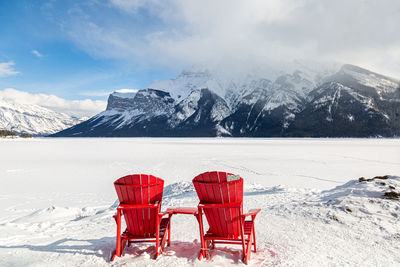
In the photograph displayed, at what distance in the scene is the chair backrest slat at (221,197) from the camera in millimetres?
4547

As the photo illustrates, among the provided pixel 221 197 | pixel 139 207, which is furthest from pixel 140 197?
pixel 221 197

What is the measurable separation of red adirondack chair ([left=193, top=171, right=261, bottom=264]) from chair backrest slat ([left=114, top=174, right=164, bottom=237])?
79 cm

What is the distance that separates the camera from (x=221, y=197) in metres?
4.60

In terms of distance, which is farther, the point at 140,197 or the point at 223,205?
the point at 140,197

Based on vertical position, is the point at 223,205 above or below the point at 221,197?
below

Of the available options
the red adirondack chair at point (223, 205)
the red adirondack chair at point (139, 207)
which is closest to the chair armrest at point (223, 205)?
Answer: the red adirondack chair at point (223, 205)

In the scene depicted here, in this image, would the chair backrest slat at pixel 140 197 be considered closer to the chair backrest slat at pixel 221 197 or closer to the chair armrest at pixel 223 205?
the chair backrest slat at pixel 221 197

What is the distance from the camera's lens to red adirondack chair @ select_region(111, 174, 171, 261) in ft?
15.5

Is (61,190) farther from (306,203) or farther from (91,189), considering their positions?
(306,203)

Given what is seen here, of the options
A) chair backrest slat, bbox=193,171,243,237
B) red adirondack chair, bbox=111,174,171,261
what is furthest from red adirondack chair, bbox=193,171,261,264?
red adirondack chair, bbox=111,174,171,261

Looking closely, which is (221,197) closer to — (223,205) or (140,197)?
(223,205)

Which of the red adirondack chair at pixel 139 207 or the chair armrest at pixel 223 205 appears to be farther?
the red adirondack chair at pixel 139 207

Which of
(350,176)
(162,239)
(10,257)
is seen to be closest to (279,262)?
(162,239)

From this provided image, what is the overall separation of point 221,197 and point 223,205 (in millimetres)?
135
